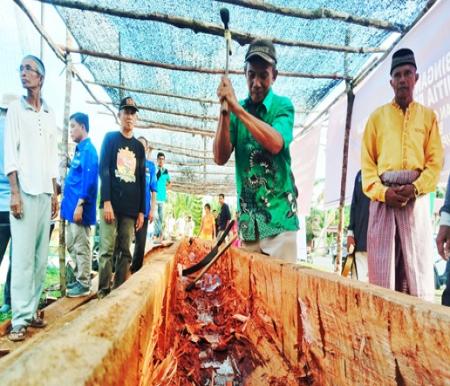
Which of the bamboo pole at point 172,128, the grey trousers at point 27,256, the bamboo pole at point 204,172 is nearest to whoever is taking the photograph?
the grey trousers at point 27,256

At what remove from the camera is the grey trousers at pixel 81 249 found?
12.2ft

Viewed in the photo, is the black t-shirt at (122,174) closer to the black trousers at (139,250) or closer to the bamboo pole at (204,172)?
the black trousers at (139,250)

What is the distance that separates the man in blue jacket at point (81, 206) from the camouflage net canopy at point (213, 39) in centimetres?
143

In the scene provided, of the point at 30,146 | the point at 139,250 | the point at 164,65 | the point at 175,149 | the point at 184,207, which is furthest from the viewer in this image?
the point at 184,207

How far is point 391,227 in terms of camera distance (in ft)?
7.42

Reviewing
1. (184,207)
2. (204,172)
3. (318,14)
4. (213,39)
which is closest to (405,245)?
(318,14)

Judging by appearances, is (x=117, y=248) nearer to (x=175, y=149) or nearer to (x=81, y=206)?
(x=81, y=206)

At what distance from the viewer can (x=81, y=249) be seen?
3.74 m

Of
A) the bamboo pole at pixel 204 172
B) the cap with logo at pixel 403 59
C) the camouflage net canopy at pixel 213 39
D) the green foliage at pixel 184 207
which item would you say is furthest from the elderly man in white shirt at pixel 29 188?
the green foliage at pixel 184 207

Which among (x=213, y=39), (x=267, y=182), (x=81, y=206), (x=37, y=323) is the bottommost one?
(x=37, y=323)

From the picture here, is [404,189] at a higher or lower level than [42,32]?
lower

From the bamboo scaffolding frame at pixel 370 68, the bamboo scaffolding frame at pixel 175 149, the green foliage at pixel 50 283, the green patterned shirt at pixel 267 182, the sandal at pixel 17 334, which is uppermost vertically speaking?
the bamboo scaffolding frame at pixel 370 68

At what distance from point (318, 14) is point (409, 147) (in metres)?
1.67

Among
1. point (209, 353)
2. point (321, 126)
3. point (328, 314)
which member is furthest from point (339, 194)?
point (328, 314)
